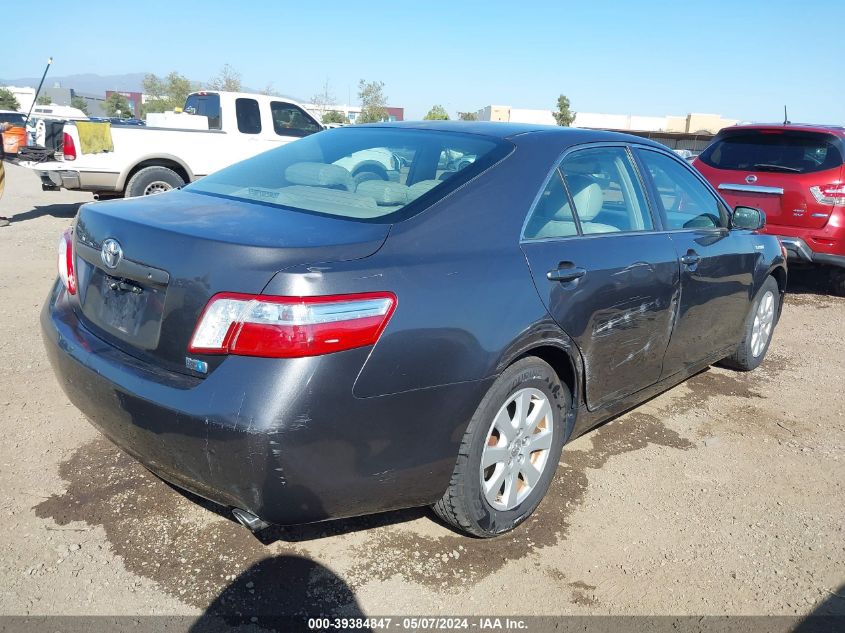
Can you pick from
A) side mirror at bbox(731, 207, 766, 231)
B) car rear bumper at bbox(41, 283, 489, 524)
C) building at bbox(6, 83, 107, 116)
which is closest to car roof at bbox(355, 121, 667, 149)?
side mirror at bbox(731, 207, 766, 231)

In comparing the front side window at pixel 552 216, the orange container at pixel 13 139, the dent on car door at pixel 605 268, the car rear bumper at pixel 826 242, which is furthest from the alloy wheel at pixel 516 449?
the orange container at pixel 13 139

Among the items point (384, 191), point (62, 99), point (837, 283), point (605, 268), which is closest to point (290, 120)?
point (837, 283)

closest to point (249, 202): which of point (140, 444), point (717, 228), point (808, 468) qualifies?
point (140, 444)

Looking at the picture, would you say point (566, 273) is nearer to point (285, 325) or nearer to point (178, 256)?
point (285, 325)

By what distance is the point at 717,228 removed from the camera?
4.35m

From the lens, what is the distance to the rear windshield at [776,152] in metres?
7.20

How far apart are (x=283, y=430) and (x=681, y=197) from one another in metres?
3.07

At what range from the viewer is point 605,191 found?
3.54 meters

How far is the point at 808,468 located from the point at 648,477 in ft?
3.14

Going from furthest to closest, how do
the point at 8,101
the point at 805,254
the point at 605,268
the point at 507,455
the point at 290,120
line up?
the point at 8,101
the point at 290,120
the point at 805,254
the point at 605,268
the point at 507,455

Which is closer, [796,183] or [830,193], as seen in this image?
[830,193]

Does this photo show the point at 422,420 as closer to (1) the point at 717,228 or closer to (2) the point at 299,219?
(2) the point at 299,219

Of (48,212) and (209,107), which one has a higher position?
(209,107)

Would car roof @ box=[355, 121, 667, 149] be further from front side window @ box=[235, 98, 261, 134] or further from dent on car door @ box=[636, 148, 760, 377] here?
front side window @ box=[235, 98, 261, 134]
